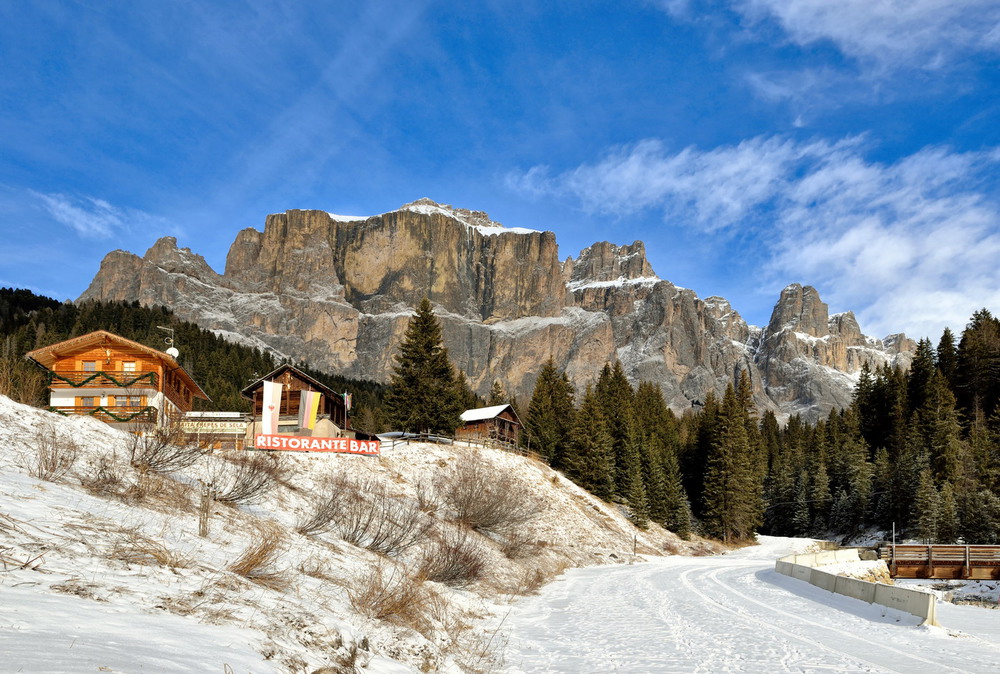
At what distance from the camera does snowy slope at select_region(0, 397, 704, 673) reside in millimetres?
5285

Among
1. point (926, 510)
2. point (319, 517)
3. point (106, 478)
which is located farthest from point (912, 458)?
point (106, 478)

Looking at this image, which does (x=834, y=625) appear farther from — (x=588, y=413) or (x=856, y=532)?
(x=856, y=532)

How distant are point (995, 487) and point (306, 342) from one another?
174 m

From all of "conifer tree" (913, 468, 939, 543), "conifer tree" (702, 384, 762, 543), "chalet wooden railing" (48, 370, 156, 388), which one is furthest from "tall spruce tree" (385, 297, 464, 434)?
"conifer tree" (913, 468, 939, 543)

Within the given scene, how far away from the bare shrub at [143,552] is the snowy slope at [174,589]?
28mm

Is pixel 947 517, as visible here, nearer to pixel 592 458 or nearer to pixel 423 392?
pixel 592 458

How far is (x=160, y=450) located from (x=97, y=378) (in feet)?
68.4

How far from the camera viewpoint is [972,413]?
259 feet

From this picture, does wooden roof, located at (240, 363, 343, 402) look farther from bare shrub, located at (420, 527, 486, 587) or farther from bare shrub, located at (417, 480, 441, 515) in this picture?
bare shrub, located at (420, 527, 486, 587)

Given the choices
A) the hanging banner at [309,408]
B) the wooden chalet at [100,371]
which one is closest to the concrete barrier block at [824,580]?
the hanging banner at [309,408]

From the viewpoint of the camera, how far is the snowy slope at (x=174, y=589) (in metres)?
5.29

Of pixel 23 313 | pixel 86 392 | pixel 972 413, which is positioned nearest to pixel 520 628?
pixel 86 392

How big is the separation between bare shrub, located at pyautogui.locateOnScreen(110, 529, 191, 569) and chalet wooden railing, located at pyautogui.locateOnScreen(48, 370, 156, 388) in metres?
25.4

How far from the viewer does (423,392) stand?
50.7 m
